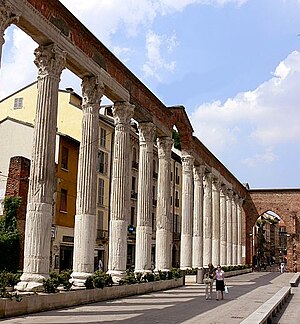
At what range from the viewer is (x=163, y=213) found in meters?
25.2

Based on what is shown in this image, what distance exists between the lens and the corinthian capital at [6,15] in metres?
13.1

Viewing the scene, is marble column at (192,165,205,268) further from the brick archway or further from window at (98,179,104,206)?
the brick archway

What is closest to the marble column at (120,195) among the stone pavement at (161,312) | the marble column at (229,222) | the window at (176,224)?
the stone pavement at (161,312)

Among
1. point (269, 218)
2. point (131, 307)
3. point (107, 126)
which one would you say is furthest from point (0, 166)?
point (269, 218)

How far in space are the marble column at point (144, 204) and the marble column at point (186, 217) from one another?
6408 mm

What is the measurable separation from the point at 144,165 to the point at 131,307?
886cm

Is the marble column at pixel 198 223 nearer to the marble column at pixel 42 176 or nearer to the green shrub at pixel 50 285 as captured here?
the marble column at pixel 42 176

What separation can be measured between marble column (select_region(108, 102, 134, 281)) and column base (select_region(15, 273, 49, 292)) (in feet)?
18.5

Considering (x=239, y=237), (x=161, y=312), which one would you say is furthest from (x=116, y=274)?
(x=239, y=237)

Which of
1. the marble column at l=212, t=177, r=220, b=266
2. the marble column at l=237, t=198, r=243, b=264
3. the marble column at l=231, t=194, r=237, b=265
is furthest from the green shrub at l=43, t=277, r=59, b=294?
the marble column at l=237, t=198, r=243, b=264

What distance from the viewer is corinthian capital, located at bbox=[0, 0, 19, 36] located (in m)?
13.1

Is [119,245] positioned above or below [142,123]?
below

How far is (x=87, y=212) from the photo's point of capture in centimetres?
1761

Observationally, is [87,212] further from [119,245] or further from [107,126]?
[107,126]
